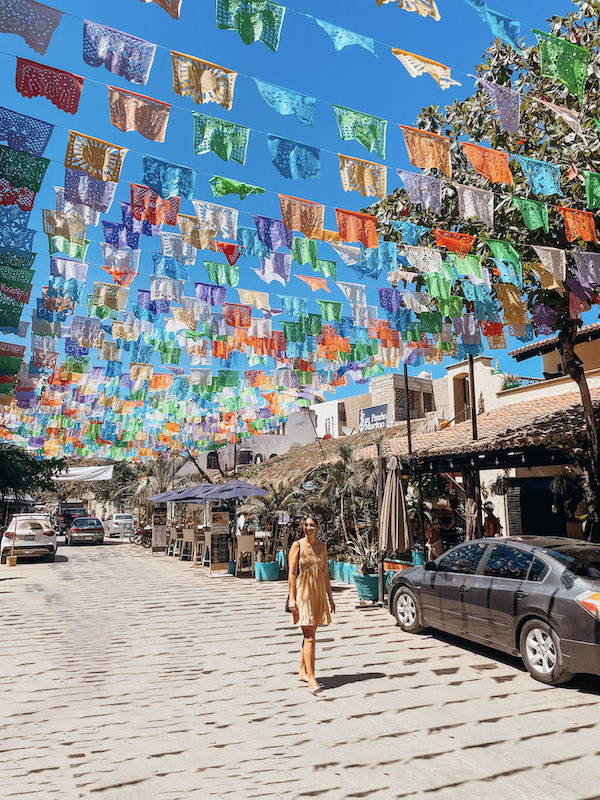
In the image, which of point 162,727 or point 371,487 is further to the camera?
point 371,487

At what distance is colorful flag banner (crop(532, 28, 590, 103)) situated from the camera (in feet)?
22.8

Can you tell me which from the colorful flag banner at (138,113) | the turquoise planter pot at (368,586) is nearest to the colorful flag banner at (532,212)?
the colorful flag banner at (138,113)

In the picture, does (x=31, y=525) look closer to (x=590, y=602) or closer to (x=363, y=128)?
(x=363, y=128)

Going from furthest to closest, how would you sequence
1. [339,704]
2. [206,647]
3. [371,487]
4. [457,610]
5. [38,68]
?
1. [371,487]
2. [206,647]
3. [457,610]
4. [38,68]
5. [339,704]

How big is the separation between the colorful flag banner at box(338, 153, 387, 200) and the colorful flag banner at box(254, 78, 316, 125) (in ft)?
4.17

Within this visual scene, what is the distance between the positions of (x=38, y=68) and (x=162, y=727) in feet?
23.0

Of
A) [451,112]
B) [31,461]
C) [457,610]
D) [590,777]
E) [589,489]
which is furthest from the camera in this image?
[31,461]

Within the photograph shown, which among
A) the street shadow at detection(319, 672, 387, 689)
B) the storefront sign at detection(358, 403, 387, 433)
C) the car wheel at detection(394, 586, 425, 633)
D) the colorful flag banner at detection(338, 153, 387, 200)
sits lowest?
the street shadow at detection(319, 672, 387, 689)

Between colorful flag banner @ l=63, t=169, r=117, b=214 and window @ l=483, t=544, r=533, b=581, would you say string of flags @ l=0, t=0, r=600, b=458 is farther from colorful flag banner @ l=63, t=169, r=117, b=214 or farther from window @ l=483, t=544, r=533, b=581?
window @ l=483, t=544, r=533, b=581

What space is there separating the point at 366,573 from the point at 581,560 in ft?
22.0

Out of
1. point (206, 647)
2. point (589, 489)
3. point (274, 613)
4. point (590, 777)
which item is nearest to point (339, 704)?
point (590, 777)

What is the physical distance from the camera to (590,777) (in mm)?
4387

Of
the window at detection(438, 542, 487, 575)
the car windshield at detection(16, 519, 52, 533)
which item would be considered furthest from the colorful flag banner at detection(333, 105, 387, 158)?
the car windshield at detection(16, 519, 52, 533)

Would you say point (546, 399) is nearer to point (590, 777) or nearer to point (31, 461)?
point (590, 777)
